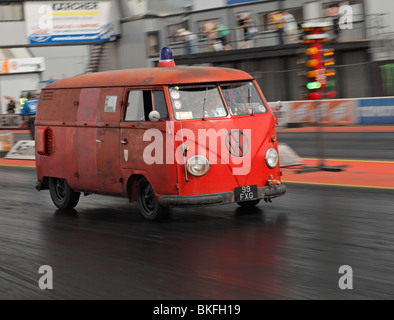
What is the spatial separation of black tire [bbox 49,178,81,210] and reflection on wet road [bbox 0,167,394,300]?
0.72 feet

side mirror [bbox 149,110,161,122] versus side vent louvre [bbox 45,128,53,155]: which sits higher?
side mirror [bbox 149,110,161,122]

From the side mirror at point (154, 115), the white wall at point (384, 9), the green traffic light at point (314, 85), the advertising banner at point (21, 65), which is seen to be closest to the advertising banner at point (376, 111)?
the white wall at point (384, 9)

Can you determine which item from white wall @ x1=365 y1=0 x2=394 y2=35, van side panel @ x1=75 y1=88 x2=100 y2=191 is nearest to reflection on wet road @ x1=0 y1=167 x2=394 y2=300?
van side panel @ x1=75 y1=88 x2=100 y2=191

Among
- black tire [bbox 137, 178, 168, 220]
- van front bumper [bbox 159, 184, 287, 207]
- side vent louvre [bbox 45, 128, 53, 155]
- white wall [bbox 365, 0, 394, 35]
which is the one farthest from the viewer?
white wall [bbox 365, 0, 394, 35]

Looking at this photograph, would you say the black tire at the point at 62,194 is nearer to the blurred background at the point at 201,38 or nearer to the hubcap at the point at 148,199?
the hubcap at the point at 148,199

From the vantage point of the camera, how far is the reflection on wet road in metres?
6.60

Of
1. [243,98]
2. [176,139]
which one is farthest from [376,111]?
[176,139]

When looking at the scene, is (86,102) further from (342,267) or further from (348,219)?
(342,267)

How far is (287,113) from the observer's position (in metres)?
29.7

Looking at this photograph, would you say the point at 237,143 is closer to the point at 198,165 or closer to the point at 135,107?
the point at 198,165

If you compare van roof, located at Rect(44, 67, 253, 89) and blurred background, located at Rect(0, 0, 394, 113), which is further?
blurred background, located at Rect(0, 0, 394, 113)

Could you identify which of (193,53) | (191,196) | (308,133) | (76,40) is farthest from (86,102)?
(76,40)

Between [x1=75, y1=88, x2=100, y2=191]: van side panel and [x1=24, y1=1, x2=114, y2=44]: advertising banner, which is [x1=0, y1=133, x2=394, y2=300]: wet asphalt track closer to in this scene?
[x1=75, y1=88, x2=100, y2=191]: van side panel

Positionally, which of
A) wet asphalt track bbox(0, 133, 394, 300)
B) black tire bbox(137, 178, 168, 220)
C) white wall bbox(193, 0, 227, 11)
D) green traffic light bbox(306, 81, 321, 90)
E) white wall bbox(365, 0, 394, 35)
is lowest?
wet asphalt track bbox(0, 133, 394, 300)
